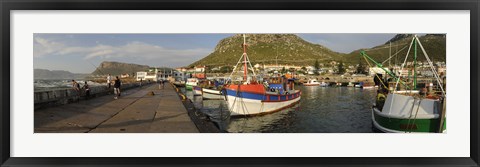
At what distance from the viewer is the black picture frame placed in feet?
20.3

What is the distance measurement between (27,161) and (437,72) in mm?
10733

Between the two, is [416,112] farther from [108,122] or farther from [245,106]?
[108,122]

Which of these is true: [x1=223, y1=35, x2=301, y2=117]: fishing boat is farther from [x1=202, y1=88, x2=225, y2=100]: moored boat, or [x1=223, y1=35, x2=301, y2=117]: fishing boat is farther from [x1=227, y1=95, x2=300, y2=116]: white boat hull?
[x1=202, y1=88, x2=225, y2=100]: moored boat

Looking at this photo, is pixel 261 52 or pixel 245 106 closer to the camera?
pixel 261 52

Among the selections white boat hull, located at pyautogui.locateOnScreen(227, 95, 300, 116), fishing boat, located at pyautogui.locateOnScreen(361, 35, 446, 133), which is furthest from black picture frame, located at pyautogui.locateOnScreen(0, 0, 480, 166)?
white boat hull, located at pyautogui.locateOnScreen(227, 95, 300, 116)

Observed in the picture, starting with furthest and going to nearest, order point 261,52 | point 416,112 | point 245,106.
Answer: point 245,106 < point 261,52 < point 416,112

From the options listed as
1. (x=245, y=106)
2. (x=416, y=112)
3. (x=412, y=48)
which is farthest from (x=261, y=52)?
(x=416, y=112)
